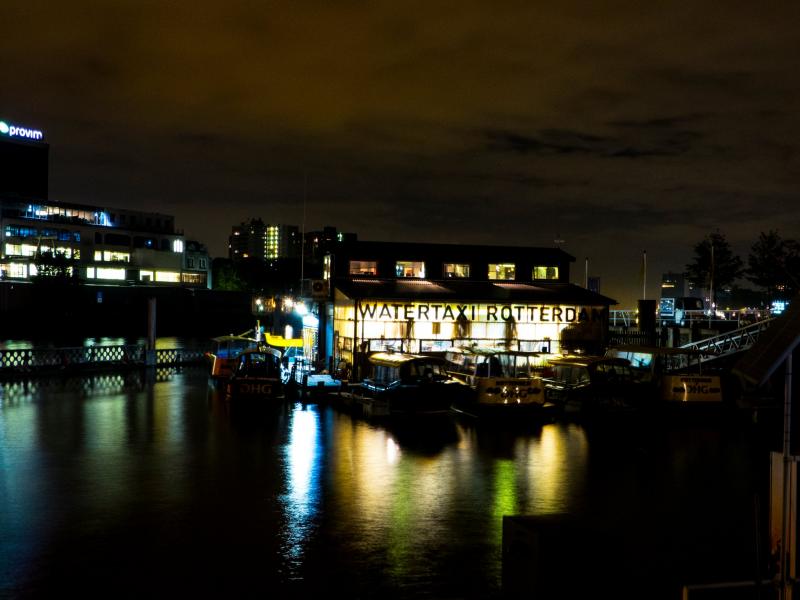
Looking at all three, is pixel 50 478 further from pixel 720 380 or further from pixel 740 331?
pixel 740 331

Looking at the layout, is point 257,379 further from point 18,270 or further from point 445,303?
point 18,270

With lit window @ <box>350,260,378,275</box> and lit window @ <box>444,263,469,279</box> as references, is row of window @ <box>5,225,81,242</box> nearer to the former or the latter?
lit window @ <box>350,260,378,275</box>

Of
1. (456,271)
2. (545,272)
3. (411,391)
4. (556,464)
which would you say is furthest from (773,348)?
(545,272)

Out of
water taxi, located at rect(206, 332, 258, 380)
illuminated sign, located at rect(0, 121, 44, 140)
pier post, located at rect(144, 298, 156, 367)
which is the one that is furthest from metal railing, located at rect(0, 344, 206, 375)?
illuminated sign, located at rect(0, 121, 44, 140)

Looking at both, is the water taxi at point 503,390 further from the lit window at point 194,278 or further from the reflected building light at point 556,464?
the lit window at point 194,278

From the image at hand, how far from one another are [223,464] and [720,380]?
1731 cm

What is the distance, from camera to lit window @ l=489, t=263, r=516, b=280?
135 ft

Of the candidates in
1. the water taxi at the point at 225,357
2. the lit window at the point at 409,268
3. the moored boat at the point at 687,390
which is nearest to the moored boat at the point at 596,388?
the moored boat at the point at 687,390

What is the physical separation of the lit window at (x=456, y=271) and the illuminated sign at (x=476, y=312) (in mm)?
4934

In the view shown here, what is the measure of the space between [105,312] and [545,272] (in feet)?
209

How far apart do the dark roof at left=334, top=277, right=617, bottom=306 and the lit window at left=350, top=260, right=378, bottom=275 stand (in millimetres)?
474

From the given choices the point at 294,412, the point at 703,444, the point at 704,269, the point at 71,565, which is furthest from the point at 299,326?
the point at 704,269

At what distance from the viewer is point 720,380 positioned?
25297 millimetres

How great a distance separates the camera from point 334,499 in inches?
530
